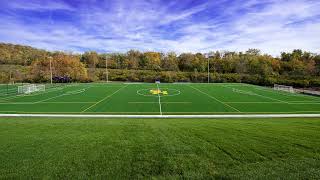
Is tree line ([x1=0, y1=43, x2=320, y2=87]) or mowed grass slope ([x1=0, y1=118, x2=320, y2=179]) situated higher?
tree line ([x1=0, y1=43, x2=320, y2=87])

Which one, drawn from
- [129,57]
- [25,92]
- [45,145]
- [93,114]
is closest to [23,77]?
[25,92]

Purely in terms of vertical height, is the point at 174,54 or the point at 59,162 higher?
the point at 174,54

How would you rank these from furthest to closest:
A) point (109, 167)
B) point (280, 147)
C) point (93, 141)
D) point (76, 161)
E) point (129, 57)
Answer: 1. point (129, 57)
2. point (93, 141)
3. point (280, 147)
4. point (76, 161)
5. point (109, 167)

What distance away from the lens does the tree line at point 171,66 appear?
6912 cm

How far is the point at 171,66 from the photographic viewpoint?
96938 mm

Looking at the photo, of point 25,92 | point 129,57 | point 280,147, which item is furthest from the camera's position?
point 129,57

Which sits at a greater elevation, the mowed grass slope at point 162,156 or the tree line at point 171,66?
the tree line at point 171,66

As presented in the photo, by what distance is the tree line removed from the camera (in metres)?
69.1

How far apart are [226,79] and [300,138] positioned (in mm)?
64260

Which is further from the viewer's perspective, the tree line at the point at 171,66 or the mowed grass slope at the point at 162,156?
the tree line at the point at 171,66

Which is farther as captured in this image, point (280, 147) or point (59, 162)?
point (280, 147)

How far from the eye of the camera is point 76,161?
6504 millimetres

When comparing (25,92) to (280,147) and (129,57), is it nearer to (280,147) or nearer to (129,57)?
(280,147)

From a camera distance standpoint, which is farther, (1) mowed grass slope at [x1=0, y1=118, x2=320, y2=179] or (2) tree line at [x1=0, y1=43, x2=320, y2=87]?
(2) tree line at [x1=0, y1=43, x2=320, y2=87]
